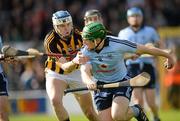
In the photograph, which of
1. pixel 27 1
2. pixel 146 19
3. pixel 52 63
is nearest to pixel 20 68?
pixel 27 1

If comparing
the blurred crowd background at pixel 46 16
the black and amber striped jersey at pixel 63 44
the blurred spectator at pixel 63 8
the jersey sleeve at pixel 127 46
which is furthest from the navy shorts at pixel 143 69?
the blurred spectator at pixel 63 8

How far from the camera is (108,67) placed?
482 inches

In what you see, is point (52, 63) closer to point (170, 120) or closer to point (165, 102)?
point (170, 120)

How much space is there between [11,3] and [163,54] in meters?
12.2

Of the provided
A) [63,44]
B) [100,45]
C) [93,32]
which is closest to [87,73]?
[100,45]

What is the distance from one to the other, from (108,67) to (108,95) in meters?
0.41

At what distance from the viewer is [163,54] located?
39.3 ft

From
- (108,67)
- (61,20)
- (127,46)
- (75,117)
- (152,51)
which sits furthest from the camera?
(75,117)

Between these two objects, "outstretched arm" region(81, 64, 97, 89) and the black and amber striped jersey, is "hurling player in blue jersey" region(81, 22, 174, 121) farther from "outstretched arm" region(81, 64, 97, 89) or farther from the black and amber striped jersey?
the black and amber striped jersey

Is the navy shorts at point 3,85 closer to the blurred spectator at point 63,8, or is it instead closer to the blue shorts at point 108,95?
the blue shorts at point 108,95

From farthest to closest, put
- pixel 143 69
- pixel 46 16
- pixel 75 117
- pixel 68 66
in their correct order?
pixel 46 16, pixel 75 117, pixel 143 69, pixel 68 66

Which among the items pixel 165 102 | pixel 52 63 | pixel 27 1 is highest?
pixel 27 1

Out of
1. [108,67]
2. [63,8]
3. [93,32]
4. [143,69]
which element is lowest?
[143,69]

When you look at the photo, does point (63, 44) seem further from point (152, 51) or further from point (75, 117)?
point (75, 117)
